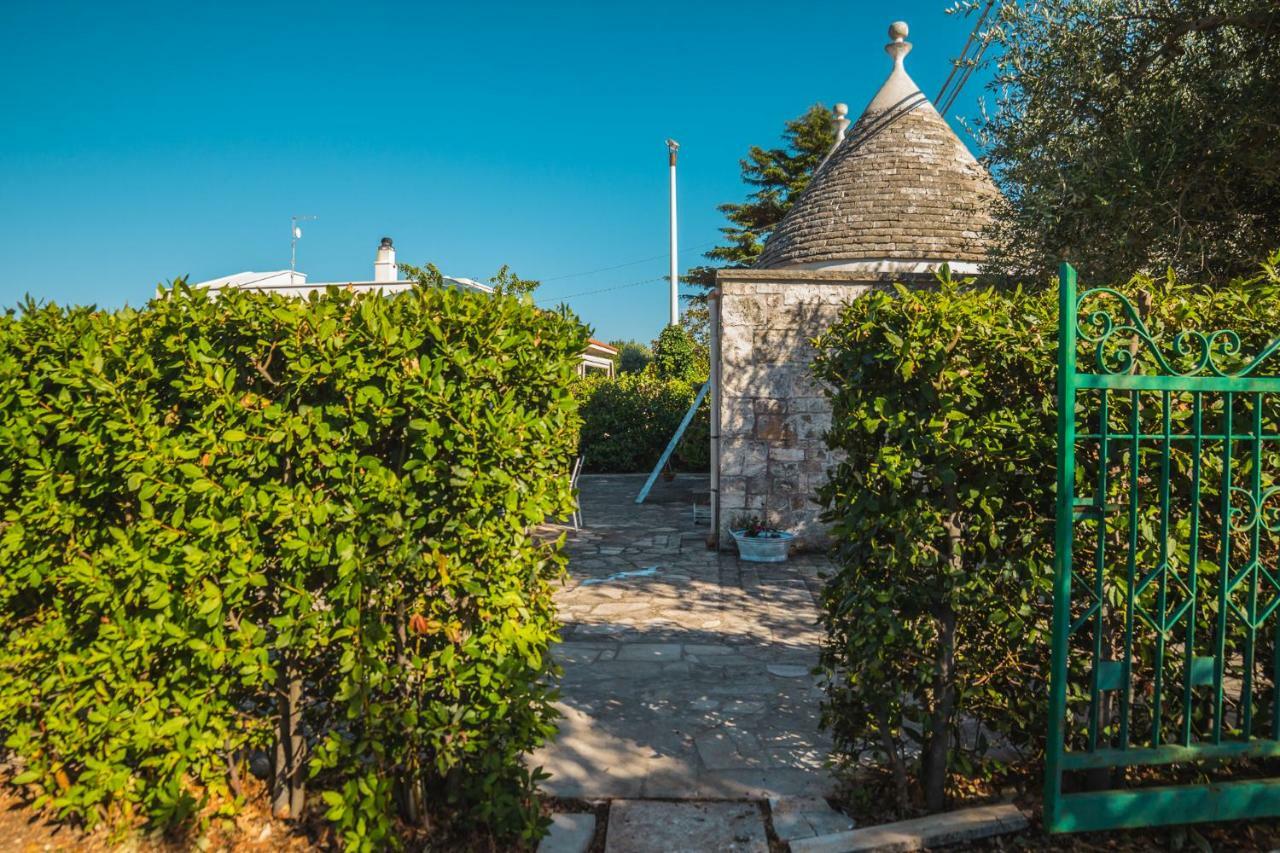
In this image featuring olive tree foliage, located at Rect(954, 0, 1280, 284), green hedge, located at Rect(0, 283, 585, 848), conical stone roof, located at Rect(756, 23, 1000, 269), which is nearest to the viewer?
green hedge, located at Rect(0, 283, 585, 848)

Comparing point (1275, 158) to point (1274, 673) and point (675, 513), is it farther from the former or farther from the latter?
point (675, 513)

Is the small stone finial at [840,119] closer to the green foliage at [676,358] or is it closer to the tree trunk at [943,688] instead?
the green foliage at [676,358]

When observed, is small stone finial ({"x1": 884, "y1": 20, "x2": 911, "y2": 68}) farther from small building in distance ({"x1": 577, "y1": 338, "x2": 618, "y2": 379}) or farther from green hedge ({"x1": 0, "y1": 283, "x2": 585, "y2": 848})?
small building in distance ({"x1": 577, "y1": 338, "x2": 618, "y2": 379})

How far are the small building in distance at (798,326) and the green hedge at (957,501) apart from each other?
424 centimetres

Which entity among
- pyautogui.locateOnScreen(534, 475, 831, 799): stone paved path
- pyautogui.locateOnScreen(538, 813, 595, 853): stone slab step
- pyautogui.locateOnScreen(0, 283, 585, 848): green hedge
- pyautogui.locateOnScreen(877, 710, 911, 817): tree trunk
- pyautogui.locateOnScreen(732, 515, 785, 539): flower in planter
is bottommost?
pyautogui.locateOnScreen(538, 813, 595, 853): stone slab step

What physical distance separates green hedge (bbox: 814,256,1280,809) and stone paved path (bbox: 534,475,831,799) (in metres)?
0.72

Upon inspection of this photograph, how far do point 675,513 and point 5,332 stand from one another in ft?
30.9

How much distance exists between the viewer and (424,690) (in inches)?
110

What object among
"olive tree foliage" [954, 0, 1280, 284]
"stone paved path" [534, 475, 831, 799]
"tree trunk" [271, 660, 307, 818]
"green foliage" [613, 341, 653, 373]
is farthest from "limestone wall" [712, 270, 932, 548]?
"green foliage" [613, 341, 653, 373]

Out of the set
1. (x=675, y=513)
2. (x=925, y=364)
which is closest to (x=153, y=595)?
(x=925, y=364)

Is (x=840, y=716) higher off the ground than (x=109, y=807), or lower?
higher

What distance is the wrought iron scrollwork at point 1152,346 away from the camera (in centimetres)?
257

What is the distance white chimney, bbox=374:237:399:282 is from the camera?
83.8 ft

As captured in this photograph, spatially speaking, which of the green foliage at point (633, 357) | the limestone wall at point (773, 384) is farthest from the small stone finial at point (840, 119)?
the green foliage at point (633, 357)
